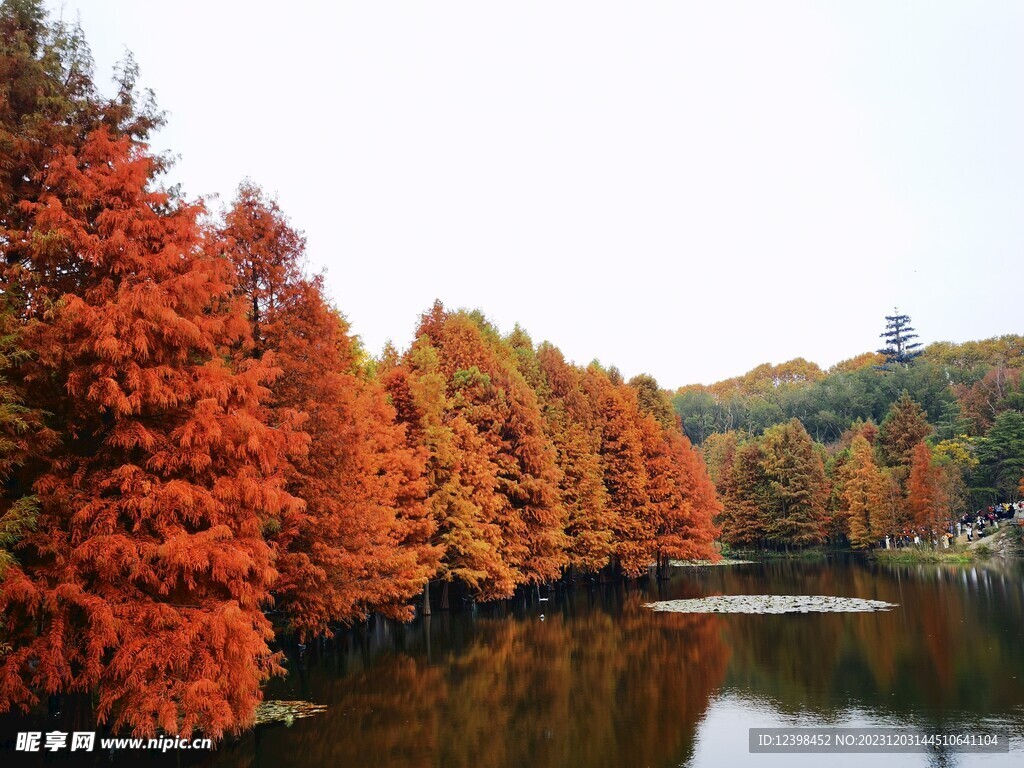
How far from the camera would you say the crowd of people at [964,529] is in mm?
65562

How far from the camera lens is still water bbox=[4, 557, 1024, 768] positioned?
16.0m

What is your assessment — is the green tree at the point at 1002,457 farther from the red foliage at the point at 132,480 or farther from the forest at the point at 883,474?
the red foliage at the point at 132,480

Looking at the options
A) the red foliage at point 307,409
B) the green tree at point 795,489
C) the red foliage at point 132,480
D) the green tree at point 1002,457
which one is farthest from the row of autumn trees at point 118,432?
the green tree at point 1002,457

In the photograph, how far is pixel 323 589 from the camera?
2327cm

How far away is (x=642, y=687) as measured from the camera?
2173cm

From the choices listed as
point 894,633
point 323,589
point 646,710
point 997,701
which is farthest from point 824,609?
point 323,589

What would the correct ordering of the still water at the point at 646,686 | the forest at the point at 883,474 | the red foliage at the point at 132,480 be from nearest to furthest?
1. the red foliage at the point at 132,480
2. the still water at the point at 646,686
3. the forest at the point at 883,474

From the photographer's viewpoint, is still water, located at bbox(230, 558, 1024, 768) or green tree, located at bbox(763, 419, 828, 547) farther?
green tree, located at bbox(763, 419, 828, 547)

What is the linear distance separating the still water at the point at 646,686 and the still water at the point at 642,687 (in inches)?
2.7

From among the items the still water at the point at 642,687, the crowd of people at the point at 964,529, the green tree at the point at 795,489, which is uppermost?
the green tree at the point at 795,489

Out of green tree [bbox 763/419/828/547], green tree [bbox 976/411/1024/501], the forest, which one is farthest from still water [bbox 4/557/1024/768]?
green tree [bbox 763/419/828/547]

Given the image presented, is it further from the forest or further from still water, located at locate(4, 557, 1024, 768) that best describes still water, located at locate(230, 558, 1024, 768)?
the forest

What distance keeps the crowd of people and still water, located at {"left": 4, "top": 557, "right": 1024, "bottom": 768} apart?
29612 mm

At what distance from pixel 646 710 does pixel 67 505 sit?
561 inches
